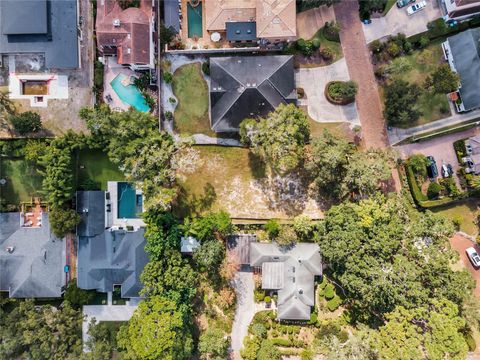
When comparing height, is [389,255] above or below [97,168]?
below

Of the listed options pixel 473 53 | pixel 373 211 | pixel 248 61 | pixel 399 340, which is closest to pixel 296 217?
pixel 373 211

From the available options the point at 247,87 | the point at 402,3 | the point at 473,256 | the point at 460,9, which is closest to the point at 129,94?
the point at 247,87

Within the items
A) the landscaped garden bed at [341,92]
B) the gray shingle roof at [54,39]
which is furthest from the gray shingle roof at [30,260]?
the landscaped garden bed at [341,92]

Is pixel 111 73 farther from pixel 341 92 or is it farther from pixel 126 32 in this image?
pixel 341 92

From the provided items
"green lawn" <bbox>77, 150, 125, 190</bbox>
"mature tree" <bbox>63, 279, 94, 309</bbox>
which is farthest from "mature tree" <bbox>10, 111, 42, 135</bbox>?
"mature tree" <bbox>63, 279, 94, 309</bbox>

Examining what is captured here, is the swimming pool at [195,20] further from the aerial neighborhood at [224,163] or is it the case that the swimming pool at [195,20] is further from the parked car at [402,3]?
the parked car at [402,3]
